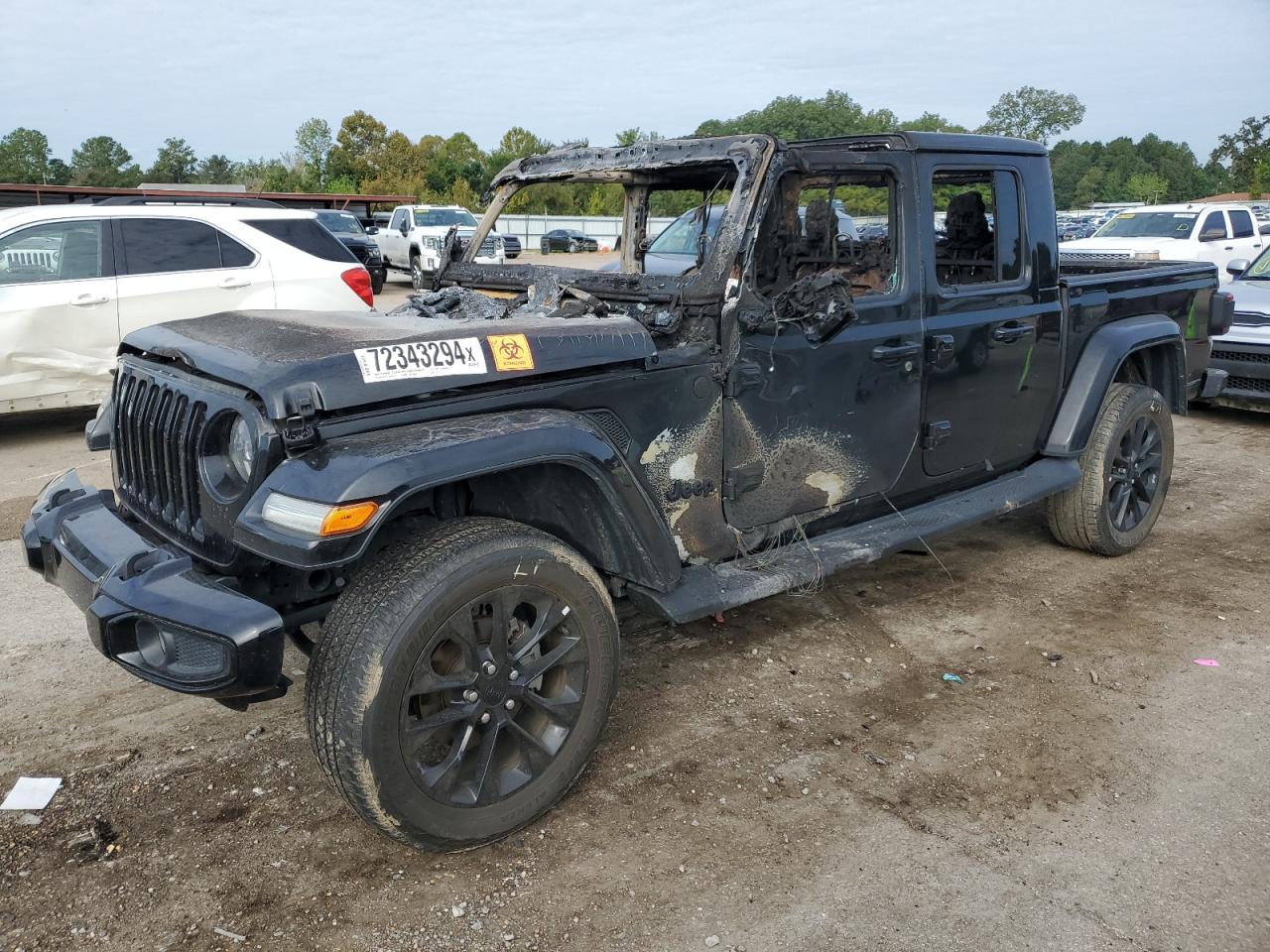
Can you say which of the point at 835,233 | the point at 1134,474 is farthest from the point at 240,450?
the point at 1134,474

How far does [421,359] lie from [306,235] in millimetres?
6042

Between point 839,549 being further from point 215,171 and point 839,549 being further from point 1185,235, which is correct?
point 215,171

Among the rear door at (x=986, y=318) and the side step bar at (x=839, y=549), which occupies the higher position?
the rear door at (x=986, y=318)

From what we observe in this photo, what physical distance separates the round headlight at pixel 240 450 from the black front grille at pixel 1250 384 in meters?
8.18

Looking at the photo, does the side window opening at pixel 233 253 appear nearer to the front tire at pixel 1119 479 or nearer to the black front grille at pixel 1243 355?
the front tire at pixel 1119 479

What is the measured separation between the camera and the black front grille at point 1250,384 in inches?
324

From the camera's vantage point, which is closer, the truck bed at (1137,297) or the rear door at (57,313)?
the truck bed at (1137,297)

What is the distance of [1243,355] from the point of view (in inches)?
324

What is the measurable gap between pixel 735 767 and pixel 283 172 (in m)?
65.7

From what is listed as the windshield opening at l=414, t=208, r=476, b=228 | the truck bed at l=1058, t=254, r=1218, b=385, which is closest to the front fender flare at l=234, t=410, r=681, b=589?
the truck bed at l=1058, t=254, r=1218, b=385

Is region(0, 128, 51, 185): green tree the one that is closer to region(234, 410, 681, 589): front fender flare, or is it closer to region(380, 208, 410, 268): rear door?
region(380, 208, 410, 268): rear door

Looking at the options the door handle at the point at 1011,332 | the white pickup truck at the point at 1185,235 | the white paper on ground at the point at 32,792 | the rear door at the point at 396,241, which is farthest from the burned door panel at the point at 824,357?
the rear door at the point at 396,241

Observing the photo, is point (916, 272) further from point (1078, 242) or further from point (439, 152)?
point (439, 152)

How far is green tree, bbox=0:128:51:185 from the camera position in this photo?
64.9 meters
